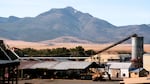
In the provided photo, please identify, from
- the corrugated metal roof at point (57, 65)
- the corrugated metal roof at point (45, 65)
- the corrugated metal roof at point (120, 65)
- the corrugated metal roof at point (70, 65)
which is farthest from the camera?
the corrugated metal roof at point (120, 65)

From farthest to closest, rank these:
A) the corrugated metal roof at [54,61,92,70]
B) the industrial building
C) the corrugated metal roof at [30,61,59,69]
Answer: the corrugated metal roof at [30,61,59,69] < the industrial building < the corrugated metal roof at [54,61,92,70]

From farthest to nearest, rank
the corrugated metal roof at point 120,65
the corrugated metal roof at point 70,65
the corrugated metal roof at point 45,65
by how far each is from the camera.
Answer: the corrugated metal roof at point 120,65 → the corrugated metal roof at point 45,65 → the corrugated metal roof at point 70,65

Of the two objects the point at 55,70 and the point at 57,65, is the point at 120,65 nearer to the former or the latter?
the point at 57,65

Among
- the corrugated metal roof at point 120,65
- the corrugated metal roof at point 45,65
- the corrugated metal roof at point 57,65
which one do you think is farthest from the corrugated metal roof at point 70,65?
the corrugated metal roof at point 120,65

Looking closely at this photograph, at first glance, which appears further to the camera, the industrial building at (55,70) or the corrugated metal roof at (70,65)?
the industrial building at (55,70)

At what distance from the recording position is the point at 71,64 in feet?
194

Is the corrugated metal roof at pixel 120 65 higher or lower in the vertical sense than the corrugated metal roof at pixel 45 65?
lower

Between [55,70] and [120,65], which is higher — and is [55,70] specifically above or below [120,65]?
below

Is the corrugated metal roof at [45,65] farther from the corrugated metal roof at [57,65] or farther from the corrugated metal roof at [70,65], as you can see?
the corrugated metal roof at [70,65]

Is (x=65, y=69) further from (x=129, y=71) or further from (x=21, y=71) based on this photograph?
(x=129, y=71)

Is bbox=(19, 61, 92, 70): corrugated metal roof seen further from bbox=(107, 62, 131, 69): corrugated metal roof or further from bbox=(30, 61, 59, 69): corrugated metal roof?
bbox=(107, 62, 131, 69): corrugated metal roof

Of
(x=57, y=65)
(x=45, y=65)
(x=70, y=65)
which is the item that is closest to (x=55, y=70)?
(x=57, y=65)

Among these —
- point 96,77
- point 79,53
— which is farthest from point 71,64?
point 79,53

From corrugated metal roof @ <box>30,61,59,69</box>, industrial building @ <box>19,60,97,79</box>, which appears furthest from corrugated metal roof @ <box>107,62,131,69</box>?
corrugated metal roof @ <box>30,61,59,69</box>
